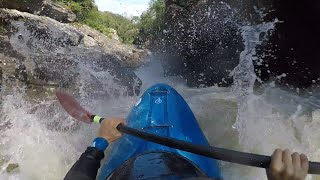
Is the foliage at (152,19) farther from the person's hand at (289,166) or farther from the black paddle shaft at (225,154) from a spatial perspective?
the person's hand at (289,166)

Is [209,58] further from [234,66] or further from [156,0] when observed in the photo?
[156,0]

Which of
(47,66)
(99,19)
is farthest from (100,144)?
(99,19)

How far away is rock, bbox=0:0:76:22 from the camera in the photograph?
34.3ft

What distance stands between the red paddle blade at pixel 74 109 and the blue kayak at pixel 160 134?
34 cm

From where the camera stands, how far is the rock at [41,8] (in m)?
10.5

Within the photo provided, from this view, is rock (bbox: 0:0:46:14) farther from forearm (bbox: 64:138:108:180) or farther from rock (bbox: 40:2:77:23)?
forearm (bbox: 64:138:108:180)

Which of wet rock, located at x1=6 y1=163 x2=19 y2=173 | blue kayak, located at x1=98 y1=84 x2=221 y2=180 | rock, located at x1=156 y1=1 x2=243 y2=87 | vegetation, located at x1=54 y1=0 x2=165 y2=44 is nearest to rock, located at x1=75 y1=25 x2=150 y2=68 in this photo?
vegetation, located at x1=54 y1=0 x2=165 y2=44


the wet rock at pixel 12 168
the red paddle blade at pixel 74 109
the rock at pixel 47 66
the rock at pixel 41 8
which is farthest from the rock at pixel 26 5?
the red paddle blade at pixel 74 109

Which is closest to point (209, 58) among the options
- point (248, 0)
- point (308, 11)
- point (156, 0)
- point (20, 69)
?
point (248, 0)

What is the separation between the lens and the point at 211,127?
15.5 ft

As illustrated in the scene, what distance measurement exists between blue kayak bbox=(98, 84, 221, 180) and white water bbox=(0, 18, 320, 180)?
0.81 m

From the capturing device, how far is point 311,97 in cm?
556

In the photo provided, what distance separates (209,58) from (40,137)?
4280mm

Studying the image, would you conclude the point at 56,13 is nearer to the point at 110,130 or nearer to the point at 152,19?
the point at 152,19
